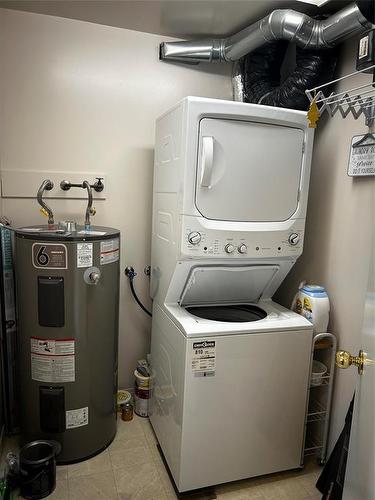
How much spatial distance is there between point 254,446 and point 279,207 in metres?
1.22

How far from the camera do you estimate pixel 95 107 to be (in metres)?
2.18

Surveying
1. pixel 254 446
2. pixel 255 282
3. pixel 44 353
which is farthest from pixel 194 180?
pixel 254 446

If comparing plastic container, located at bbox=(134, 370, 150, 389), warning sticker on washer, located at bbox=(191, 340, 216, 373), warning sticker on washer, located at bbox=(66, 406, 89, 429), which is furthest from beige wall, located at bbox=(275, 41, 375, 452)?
warning sticker on washer, located at bbox=(66, 406, 89, 429)

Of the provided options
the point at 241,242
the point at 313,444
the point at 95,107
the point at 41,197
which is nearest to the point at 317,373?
the point at 313,444

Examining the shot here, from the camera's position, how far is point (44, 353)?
179cm

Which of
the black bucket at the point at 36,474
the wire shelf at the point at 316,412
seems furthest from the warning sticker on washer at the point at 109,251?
the wire shelf at the point at 316,412

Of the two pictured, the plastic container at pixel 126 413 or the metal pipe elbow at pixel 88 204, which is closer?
the metal pipe elbow at pixel 88 204

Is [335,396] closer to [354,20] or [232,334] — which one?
[232,334]

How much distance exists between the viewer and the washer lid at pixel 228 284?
1.81 meters

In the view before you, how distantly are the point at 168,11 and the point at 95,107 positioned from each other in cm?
68

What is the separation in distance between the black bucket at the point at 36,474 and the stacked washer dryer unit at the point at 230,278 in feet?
1.92

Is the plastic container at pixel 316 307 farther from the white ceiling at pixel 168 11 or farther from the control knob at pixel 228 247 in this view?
the white ceiling at pixel 168 11

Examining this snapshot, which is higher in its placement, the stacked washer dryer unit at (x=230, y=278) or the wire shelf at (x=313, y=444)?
the stacked washer dryer unit at (x=230, y=278)

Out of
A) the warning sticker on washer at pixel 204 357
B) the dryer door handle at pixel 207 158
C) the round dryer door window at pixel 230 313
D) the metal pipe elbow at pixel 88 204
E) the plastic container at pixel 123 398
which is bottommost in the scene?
the plastic container at pixel 123 398
